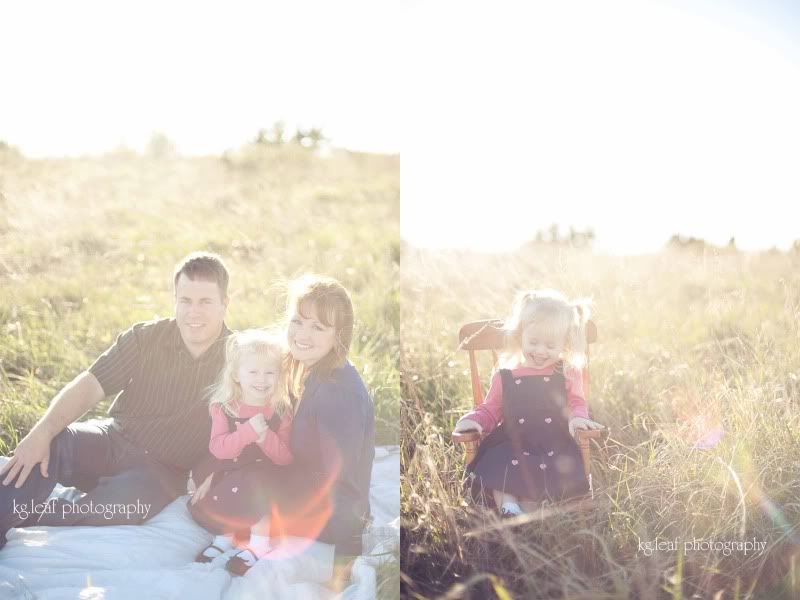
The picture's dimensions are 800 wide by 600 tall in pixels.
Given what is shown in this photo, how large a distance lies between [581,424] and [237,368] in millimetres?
1324

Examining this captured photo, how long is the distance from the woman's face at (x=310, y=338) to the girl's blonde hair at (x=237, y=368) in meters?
0.05

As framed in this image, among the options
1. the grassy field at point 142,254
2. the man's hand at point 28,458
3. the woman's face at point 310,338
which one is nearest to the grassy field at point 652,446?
the grassy field at point 142,254

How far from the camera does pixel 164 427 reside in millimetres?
2957

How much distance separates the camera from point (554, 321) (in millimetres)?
2889

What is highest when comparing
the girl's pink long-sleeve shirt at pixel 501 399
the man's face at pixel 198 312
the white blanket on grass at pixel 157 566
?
the man's face at pixel 198 312

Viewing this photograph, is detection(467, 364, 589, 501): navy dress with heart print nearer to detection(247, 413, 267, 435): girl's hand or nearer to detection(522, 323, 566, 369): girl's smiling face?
→ detection(522, 323, 566, 369): girl's smiling face

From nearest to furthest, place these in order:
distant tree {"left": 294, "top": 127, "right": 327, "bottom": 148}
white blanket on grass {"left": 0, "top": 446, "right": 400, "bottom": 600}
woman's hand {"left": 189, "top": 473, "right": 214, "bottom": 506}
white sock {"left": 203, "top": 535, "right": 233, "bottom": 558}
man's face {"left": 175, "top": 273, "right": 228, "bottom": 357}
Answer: white blanket on grass {"left": 0, "top": 446, "right": 400, "bottom": 600} → white sock {"left": 203, "top": 535, "right": 233, "bottom": 558} → woman's hand {"left": 189, "top": 473, "right": 214, "bottom": 506} → man's face {"left": 175, "top": 273, "right": 228, "bottom": 357} → distant tree {"left": 294, "top": 127, "right": 327, "bottom": 148}

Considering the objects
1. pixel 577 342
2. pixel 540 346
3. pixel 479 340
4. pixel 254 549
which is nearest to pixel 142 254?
pixel 254 549

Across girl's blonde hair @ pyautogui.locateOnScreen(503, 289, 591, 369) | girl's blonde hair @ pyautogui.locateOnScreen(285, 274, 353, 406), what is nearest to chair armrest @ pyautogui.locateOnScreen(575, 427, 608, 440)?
girl's blonde hair @ pyautogui.locateOnScreen(503, 289, 591, 369)

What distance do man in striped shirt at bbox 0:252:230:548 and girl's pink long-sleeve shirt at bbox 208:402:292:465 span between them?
0.30 feet

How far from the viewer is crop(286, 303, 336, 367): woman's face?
291 centimetres

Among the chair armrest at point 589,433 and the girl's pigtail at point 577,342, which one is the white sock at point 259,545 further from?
the girl's pigtail at point 577,342

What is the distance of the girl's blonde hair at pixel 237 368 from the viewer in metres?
2.88

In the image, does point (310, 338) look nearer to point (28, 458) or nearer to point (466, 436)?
point (466, 436)
